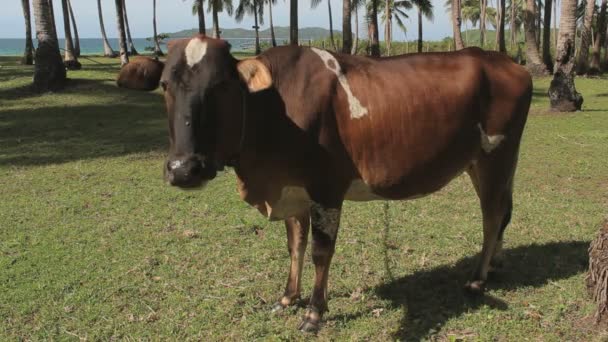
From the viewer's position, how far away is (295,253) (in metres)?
4.33

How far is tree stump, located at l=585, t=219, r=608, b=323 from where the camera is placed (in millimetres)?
3828

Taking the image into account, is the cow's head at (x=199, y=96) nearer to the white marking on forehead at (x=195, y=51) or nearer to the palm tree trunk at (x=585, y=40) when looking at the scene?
the white marking on forehead at (x=195, y=51)

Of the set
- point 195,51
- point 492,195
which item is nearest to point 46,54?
point 195,51

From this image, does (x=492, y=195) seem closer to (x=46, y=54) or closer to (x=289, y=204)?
(x=289, y=204)

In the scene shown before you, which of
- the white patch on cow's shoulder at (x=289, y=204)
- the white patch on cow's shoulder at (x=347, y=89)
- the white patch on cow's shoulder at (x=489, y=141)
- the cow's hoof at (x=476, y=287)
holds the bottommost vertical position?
the cow's hoof at (x=476, y=287)

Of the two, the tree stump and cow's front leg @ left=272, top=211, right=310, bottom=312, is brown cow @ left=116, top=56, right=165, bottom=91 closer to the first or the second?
cow's front leg @ left=272, top=211, right=310, bottom=312

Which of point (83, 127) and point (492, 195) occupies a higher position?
point (492, 195)

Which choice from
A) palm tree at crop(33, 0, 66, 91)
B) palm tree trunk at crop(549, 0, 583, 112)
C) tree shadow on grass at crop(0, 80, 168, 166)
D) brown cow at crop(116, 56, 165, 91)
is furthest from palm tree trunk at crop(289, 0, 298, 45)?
brown cow at crop(116, 56, 165, 91)

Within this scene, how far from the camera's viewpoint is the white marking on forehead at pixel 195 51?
9.49 ft

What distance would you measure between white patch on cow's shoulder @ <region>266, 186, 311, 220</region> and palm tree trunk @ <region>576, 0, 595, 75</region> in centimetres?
1950

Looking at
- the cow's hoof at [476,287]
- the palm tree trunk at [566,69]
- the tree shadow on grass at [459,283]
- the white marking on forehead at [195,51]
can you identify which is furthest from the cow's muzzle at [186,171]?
the palm tree trunk at [566,69]

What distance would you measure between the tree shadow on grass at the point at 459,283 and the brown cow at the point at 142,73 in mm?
2373

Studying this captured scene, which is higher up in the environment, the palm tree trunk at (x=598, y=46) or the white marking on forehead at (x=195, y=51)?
the white marking on forehead at (x=195, y=51)

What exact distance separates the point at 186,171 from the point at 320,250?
1.30 m
